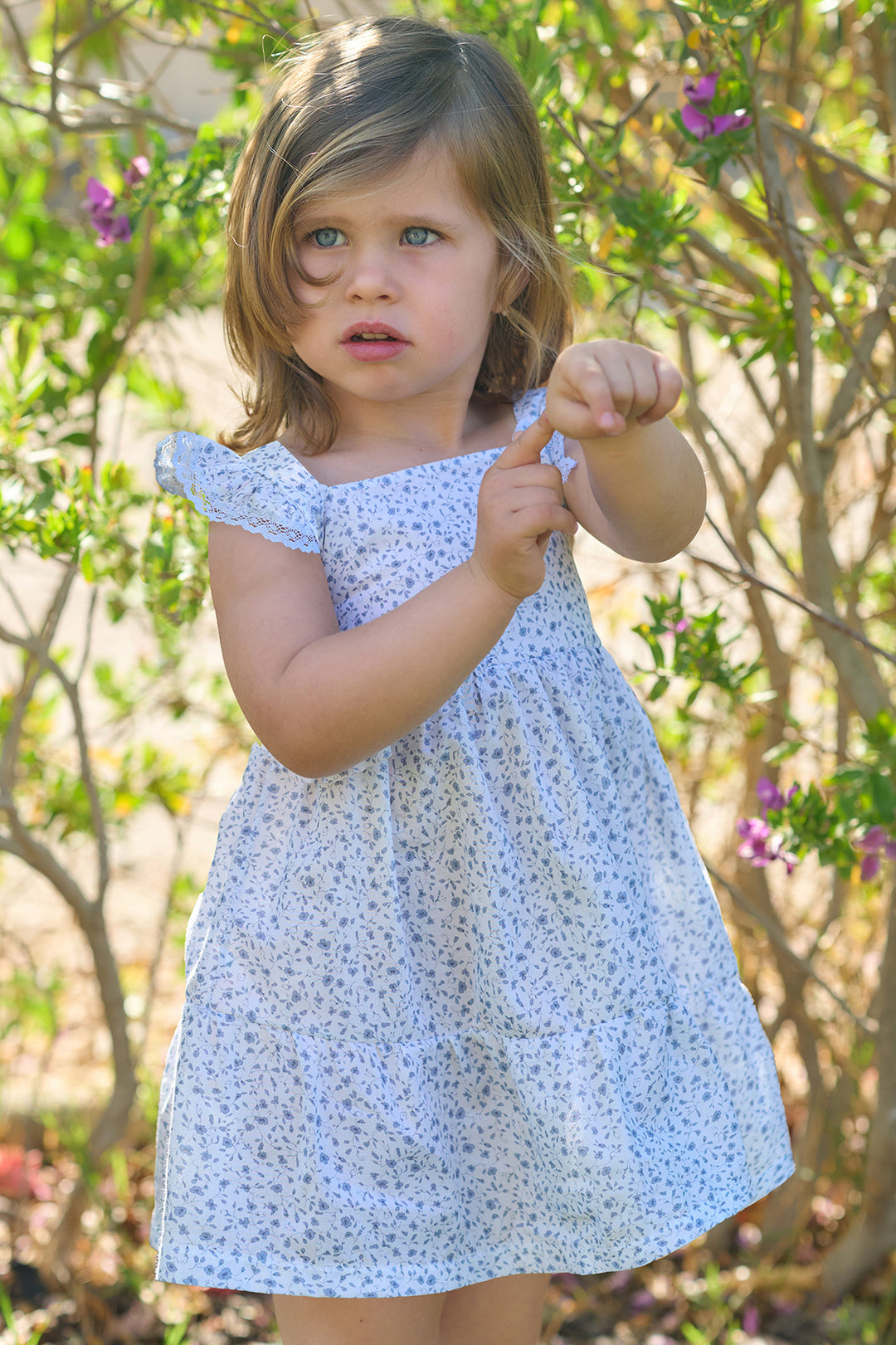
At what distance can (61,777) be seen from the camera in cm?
213

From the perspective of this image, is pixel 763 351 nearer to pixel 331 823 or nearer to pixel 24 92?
pixel 331 823

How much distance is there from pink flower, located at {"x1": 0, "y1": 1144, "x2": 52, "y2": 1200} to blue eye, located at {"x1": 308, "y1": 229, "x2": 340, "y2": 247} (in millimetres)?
1709

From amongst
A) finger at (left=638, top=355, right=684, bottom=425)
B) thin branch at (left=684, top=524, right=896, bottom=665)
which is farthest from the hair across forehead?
thin branch at (left=684, top=524, right=896, bottom=665)

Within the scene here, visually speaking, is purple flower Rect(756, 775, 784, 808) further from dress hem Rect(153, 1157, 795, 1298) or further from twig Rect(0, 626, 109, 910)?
twig Rect(0, 626, 109, 910)

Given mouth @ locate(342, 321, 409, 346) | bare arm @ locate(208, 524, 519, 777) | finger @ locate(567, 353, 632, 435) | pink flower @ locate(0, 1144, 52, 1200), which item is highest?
mouth @ locate(342, 321, 409, 346)

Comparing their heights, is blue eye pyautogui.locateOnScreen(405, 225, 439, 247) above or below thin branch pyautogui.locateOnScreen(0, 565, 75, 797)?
above

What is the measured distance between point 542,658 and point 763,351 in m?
0.53

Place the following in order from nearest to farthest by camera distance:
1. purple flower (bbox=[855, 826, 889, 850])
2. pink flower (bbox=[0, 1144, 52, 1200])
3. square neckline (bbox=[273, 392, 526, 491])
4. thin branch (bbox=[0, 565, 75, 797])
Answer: square neckline (bbox=[273, 392, 526, 491])
purple flower (bbox=[855, 826, 889, 850])
thin branch (bbox=[0, 565, 75, 797])
pink flower (bbox=[0, 1144, 52, 1200])

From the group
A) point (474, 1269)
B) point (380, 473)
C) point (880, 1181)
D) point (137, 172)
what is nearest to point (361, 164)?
point (380, 473)

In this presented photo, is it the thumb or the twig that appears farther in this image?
the twig

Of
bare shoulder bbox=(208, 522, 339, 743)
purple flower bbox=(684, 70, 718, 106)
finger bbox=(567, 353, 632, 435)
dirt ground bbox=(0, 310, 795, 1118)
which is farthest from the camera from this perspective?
dirt ground bbox=(0, 310, 795, 1118)

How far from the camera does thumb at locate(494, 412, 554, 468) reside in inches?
41.9

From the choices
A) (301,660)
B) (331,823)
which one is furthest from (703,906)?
(301,660)

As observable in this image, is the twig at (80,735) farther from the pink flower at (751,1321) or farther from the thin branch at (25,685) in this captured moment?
the pink flower at (751,1321)
